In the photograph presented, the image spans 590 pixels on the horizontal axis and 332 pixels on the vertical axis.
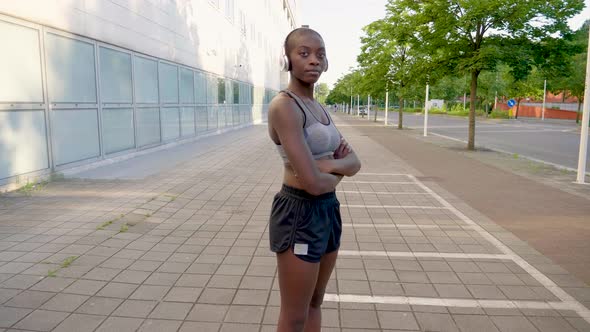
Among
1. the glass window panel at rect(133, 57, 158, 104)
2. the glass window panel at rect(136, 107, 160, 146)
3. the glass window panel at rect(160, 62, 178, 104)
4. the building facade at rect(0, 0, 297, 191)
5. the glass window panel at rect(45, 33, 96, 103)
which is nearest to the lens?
the building facade at rect(0, 0, 297, 191)

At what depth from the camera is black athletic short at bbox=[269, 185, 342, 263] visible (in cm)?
217

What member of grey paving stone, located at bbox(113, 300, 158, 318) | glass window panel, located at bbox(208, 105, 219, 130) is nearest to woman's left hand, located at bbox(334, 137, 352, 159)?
grey paving stone, located at bbox(113, 300, 158, 318)

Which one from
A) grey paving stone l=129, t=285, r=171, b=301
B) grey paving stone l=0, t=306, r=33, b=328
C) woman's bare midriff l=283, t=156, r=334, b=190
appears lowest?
grey paving stone l=129, t=285, r=171, b=301

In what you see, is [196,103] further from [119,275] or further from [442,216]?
[119,275]

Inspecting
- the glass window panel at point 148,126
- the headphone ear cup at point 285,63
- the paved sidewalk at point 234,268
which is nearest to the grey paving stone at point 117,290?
the paved sidewalk at point 234,268

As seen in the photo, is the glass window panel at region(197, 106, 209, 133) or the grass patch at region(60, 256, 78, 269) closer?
the grass patch at region(60, 256, 78, 269)

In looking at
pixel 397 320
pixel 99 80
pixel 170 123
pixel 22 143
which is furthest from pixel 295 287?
pixel 170 123

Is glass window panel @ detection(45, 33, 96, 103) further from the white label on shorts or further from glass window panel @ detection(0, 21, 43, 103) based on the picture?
the white label on shorts

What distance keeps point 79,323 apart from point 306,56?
2.70m

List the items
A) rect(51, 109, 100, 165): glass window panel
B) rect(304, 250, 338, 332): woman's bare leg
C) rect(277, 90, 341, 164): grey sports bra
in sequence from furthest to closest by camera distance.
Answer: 1. rect(51, 109, 100, 165): glass window panel
2. rect(304, 250, 338, 332): woman's bare leg
3. rect(277, 90, 341, 164): grey sports bra

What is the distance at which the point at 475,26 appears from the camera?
15883 millimetres

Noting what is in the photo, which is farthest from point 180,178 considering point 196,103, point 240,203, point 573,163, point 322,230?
point 573,163

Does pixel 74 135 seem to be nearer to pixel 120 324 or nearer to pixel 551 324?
pixel 120 324

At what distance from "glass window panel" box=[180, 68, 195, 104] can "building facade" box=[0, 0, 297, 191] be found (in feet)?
0.13
